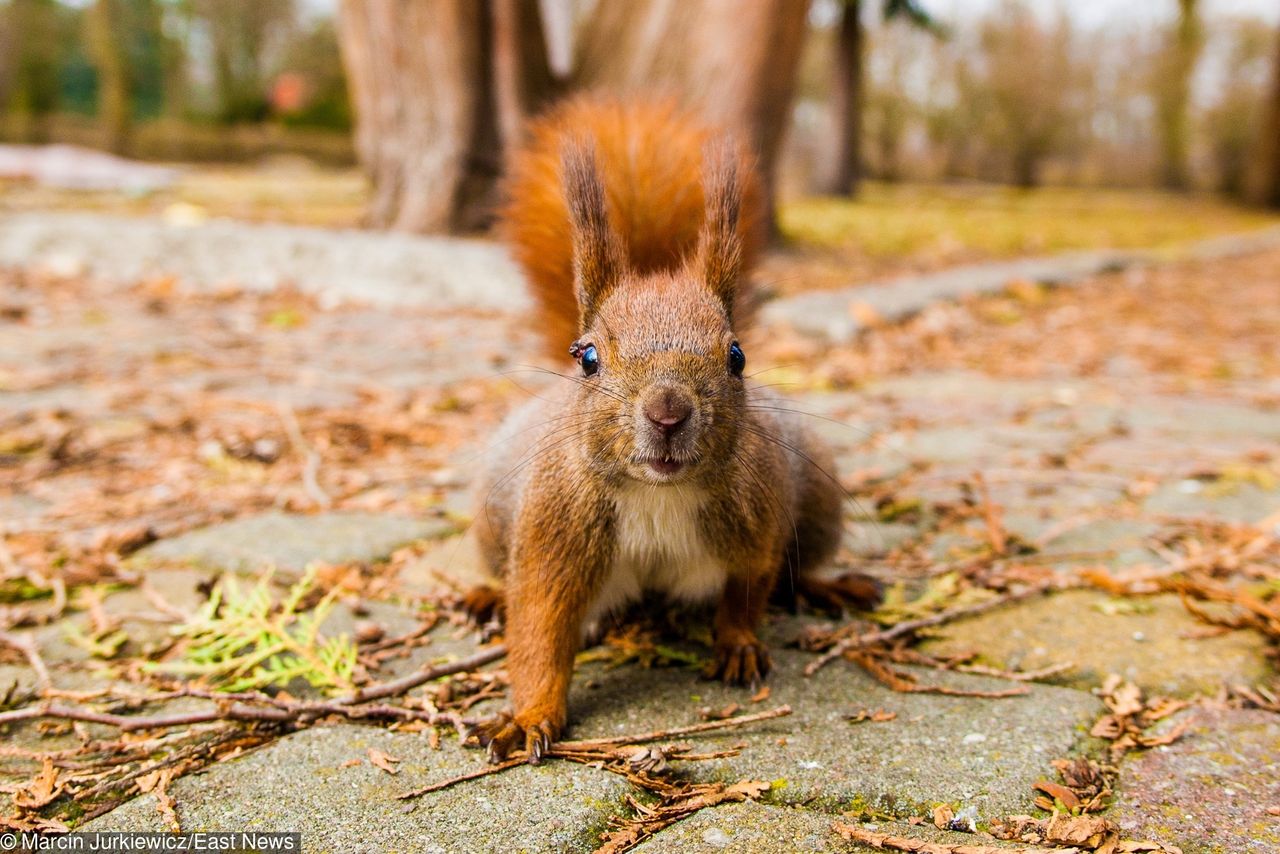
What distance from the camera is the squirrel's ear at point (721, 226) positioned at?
1.80 m

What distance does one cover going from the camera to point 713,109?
555cm

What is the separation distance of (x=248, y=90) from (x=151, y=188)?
17253mm

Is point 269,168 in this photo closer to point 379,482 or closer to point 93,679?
point 379,482

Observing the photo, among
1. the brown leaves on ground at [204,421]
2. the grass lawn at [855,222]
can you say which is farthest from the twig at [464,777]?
the grass lawn at [855,222]

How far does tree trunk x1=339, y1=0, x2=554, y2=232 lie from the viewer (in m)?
5.85

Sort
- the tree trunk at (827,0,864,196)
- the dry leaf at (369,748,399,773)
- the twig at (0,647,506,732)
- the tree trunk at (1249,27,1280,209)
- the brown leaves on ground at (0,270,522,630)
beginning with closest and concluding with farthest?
the dry leaf at (369,748,399,773) → the twig at (0,647,506,732) → the brown leaves on ground at (0,270,522,630) → the tree trunk at (827,0,864,196) → the tree trunk at (1249,27,1280,209)

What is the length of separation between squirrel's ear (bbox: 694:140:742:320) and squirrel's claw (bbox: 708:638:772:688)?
2.01 feet

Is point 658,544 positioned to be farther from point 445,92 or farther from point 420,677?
point 445,92

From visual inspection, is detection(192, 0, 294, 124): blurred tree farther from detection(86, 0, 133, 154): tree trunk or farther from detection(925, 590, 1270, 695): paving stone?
detection(925, 590, 1270, 695): paving stone

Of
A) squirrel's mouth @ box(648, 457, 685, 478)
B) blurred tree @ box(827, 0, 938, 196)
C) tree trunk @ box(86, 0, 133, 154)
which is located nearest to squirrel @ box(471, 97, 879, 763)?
squirrel's mouth @ box(648, 457, 685, 478)

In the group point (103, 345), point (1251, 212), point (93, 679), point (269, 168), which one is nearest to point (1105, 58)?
point (1251, 212)

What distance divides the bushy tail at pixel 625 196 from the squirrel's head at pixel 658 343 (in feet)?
0.23

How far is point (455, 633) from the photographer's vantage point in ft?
6.62

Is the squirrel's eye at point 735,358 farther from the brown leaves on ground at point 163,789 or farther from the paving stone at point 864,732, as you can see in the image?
the brown leaves on ground at point 163,789
